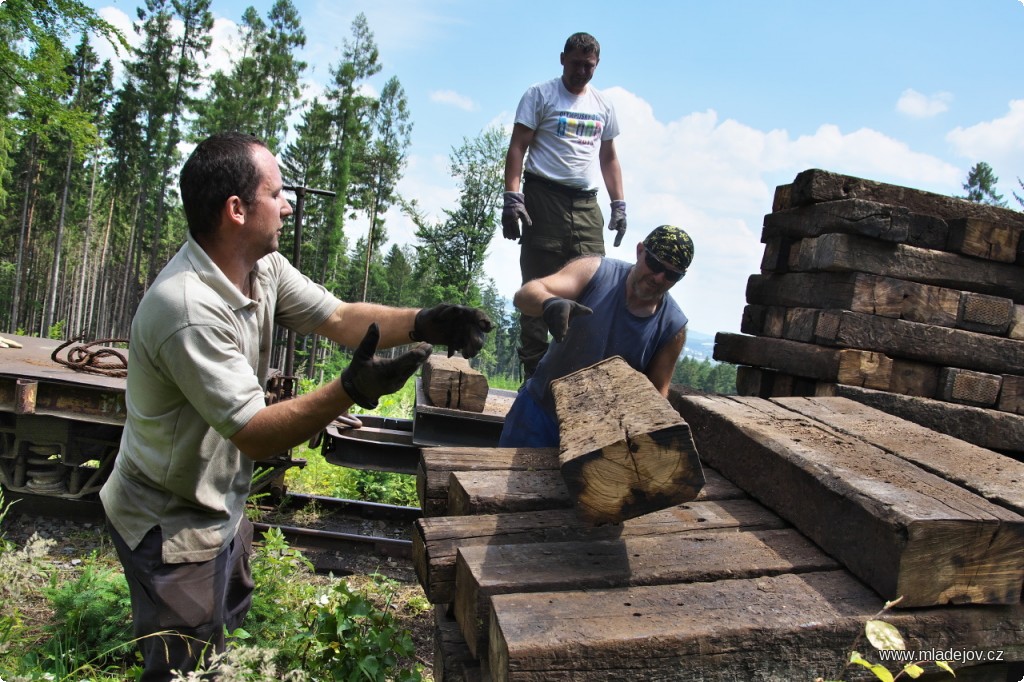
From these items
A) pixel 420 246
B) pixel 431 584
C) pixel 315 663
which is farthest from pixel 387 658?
pixel 420 246

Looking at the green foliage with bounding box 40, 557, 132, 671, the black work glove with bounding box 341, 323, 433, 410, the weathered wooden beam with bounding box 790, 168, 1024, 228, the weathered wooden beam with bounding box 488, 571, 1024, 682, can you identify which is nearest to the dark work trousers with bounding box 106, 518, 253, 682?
the black work glove with bounding box 341, 323, 433, 410

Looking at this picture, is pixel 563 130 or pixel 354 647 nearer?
pixel 354 647

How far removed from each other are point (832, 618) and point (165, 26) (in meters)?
41.3

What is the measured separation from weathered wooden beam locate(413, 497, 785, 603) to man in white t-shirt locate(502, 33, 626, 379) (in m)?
2.74

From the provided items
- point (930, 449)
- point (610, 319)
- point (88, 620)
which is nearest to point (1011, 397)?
point (930, 449)

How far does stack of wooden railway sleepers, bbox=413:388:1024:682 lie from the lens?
1616mm

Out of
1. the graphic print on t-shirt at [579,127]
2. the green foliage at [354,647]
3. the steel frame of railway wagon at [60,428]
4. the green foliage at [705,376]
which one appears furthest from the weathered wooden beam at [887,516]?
the green foliage at [705,376]

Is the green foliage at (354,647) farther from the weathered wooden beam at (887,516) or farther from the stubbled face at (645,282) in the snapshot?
the stubbled face at (645,282)

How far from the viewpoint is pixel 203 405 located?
2123mm

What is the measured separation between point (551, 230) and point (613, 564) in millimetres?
3579

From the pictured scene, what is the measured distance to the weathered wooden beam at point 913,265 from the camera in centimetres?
373

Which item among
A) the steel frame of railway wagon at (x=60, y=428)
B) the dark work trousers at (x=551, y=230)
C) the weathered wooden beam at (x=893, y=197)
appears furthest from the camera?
the dark work trousers at (x=551, y=230)

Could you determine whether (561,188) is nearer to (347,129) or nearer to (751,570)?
(751,570)

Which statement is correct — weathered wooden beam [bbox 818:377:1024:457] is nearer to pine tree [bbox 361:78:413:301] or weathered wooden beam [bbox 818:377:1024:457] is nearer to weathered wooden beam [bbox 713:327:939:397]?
weathered wooden beam [bbox 713:327:939:397]
